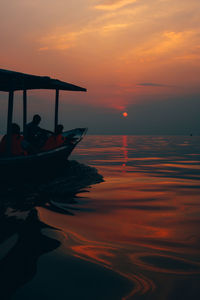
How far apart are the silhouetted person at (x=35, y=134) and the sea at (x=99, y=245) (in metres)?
3.49

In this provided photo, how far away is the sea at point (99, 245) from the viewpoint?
2885 mm

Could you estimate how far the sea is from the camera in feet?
9.46

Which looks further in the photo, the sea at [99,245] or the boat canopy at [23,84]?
the boat canopy at [23,84]

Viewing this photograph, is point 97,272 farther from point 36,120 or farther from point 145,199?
point 36,120

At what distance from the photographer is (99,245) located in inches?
161

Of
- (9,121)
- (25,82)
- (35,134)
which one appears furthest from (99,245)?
(35,134)

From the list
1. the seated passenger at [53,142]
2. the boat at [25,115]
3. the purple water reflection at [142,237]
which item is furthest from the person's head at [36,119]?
the purple water reflection at [142,237]

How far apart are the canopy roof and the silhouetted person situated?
4.31 ft

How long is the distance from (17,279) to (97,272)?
86 centimetres

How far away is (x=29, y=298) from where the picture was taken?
105 inches

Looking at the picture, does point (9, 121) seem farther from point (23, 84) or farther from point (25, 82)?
point (23, 84)

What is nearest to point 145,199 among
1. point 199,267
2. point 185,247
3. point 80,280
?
point 185,247

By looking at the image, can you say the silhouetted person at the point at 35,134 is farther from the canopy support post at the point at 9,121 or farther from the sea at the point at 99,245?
the sea at the point at 99,245

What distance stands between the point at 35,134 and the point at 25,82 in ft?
7.31
